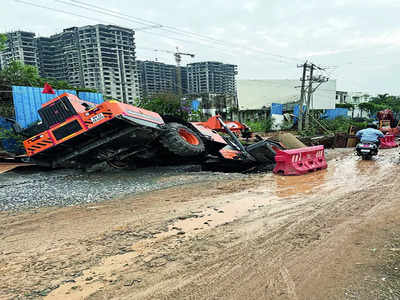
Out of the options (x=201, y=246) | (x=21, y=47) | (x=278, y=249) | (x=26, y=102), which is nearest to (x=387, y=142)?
(x=278, y=249)

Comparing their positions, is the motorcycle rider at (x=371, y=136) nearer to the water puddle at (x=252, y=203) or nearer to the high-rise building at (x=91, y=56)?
the water puddle at (x=252, y=203)

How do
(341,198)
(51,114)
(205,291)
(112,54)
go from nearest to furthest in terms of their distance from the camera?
(205,291) < (341,198) < (51,114) < (112,54)

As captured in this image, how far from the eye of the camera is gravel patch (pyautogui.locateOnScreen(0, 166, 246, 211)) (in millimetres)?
5246

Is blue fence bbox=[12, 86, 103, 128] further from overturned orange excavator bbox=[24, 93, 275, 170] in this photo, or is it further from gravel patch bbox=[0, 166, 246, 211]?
overturned orange excavator bbox=[24, 93, 275, 170]

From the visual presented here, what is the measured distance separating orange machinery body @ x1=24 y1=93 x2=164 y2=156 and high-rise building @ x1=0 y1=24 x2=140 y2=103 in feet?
61.1

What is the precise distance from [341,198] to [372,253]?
217cm

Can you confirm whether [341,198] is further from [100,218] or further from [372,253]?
[100,218]

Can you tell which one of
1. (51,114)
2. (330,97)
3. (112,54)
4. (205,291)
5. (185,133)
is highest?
(112,54)

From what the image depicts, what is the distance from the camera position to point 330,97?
43375 mm

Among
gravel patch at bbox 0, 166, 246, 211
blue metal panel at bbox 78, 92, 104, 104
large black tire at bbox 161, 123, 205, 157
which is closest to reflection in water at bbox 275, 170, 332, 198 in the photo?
gravel patch at bbox 0, 166, 246, 211

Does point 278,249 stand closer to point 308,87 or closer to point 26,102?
point 26,102

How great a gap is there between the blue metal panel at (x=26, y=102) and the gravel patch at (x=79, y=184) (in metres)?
3.18

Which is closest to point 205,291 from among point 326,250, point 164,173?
point 326,250

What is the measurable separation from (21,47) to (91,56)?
6.29m
